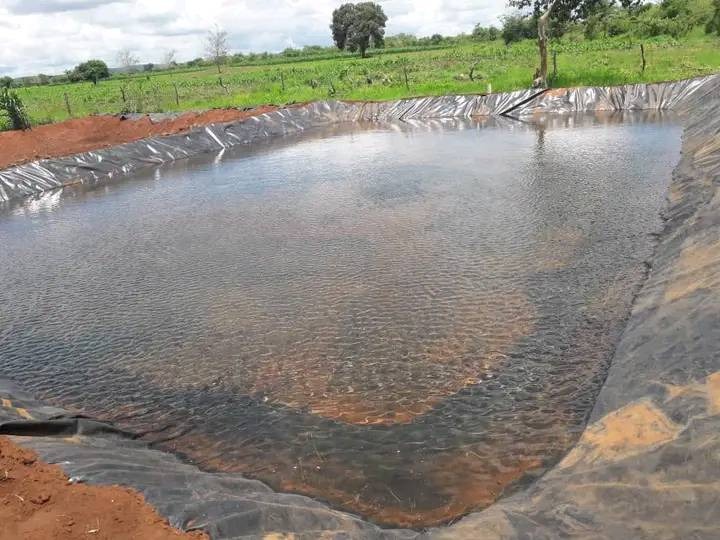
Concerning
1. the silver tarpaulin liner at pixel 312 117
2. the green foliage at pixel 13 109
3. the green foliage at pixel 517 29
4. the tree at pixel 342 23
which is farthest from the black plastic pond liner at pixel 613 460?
the tree at pixel 342 23

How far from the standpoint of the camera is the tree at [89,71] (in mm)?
54438

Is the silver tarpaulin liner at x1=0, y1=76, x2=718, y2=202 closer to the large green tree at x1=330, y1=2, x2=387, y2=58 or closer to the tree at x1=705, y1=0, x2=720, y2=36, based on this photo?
the tree at x1=705, y1=0, x2=720, y2=36

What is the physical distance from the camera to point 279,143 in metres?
21.6

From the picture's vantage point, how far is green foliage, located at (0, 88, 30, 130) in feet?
69.4

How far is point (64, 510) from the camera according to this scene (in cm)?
346

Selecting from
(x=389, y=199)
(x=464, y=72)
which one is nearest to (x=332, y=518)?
(x=389, y=199)

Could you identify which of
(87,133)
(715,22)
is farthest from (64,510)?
(715,22)

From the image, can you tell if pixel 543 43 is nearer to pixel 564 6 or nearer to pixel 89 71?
pixel 564 6

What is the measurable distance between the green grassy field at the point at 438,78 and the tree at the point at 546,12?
1.46 meters

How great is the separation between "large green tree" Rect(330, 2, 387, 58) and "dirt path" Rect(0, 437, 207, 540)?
57281 millimetres

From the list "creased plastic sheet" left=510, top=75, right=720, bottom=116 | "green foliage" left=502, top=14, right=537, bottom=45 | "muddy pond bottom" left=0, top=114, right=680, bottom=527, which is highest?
"green foliage" left=502, top=14, right=537, bottom=45

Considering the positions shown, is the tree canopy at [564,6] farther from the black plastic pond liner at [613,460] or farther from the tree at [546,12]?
the black plastic pond liner at [613,460]

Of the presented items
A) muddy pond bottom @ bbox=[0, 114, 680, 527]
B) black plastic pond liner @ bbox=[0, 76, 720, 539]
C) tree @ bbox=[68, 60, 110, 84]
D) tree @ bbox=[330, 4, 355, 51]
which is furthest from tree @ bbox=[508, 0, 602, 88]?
tree @ bbox=[68, 60, 110, 84]

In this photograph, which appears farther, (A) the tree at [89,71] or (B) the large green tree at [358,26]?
(B) the large green tree at [358,26]
